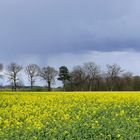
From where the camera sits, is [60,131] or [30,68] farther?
[30,68]

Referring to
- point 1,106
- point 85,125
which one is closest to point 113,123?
point 85,125

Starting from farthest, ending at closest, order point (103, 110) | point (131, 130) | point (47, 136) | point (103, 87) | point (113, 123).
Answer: point (103, 87) < point (103, 110) < point (113, 123) < point (131, 130) < point (47, 136)

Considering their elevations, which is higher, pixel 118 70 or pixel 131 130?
pixel 118 70

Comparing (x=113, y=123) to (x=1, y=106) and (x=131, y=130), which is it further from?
(x=1, y=106)

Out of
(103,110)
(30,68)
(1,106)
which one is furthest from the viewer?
(30,68)

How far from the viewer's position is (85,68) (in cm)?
7869

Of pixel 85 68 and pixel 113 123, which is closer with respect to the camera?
pixel 113 123

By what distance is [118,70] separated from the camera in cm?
8044

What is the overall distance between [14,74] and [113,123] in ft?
214

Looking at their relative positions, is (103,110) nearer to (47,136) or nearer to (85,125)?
(85,125)

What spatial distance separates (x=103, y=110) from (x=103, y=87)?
57.8 metres

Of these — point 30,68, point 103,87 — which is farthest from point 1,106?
point 30,68

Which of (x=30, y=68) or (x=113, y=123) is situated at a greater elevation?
(x=30, y=68)

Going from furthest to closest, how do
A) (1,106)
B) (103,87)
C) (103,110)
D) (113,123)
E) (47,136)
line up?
(103,87) → (1,106) → (103,110) → (113,123) → (47,136)
